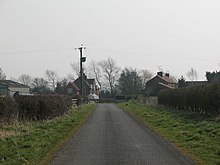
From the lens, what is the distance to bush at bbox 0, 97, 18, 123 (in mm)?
19438

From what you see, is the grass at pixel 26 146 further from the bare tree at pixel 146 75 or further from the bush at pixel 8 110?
the bare tree at pixel 146 75

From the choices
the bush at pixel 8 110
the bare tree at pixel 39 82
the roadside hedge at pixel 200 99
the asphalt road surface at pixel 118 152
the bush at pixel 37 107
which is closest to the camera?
the asphalt road surface at pixel 118 152

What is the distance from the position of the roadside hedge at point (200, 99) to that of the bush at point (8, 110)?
11.9m

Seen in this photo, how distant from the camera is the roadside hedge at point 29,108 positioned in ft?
65.3

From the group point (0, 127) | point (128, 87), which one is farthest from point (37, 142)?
point (128, 87)

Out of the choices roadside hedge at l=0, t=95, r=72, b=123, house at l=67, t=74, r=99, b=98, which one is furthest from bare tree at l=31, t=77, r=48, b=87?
roadside hedge at l=0, t=95, r=72, b=123

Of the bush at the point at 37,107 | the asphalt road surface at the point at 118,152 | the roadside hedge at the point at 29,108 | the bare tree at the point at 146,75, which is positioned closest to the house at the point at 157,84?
the bare tree at the point at 146,75

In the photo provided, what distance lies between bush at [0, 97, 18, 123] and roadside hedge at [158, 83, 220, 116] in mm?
11920

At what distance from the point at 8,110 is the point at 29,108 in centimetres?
427

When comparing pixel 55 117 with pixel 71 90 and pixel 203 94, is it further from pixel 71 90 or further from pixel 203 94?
pixel 71 90

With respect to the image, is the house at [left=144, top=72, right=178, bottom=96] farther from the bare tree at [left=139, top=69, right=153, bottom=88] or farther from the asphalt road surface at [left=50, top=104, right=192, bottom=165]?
the asphalt road surface at [left=50, top=104, right=192, bottom=165]

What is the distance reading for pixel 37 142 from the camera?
1448cm

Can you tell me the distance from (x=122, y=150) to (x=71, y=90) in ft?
383

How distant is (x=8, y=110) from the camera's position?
2006 centimetres
